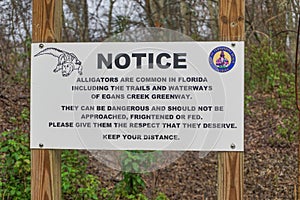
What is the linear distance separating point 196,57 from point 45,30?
0.95m

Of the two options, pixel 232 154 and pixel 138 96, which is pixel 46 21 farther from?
pixel 232 154

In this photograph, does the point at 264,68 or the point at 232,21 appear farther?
the point at 264,68

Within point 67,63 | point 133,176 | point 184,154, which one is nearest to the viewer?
point 67,63

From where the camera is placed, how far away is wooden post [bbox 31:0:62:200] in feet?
10.1

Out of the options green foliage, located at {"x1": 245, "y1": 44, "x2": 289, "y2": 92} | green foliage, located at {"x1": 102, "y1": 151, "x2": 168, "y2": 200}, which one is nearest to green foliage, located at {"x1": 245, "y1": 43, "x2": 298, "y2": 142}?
green foliage, located at {"x1": 245, "y1": 44, "x2": 289, "y2": 92}

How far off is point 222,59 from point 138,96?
1.77 feet

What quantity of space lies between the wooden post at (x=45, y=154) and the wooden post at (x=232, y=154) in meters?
1.02

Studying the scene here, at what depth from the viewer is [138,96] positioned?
2.98 m

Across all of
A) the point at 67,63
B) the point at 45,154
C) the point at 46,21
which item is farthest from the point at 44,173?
the point at 46,21

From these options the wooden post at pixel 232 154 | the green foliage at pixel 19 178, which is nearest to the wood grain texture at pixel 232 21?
the wooden post at pixel 232 154

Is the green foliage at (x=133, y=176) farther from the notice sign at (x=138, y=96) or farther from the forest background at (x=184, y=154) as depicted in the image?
the notice sign at (x=138, y=96)

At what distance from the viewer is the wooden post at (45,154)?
3.09 meters

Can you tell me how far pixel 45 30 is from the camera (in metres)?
3.10

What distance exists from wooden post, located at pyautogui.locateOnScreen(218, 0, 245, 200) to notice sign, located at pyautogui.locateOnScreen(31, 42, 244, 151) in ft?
0.18
